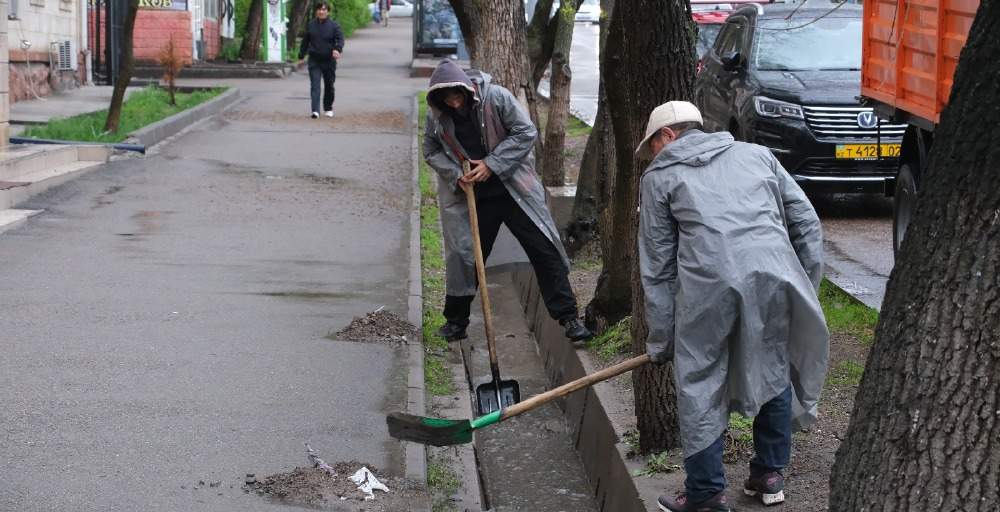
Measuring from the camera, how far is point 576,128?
2098 cm

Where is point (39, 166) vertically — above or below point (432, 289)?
above

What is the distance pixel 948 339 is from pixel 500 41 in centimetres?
986

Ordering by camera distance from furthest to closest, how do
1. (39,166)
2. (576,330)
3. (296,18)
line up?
1. (296,18)
2. (39,166)
3. (576,330)

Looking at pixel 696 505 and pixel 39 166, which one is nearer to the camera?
pixel 696 505

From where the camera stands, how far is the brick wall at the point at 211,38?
3428 cm

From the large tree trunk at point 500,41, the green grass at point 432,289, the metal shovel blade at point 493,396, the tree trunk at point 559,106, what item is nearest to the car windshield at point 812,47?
the tree trunk at point 559,106

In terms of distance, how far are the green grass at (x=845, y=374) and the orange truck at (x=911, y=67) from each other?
1.26 metres

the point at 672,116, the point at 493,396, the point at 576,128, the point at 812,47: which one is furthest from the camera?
the point at 576,128

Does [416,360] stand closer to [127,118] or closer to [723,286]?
[723,286]

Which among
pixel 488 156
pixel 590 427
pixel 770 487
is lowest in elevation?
pixel 590 427

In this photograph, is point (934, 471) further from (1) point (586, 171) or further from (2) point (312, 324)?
(1) point (586, 171)

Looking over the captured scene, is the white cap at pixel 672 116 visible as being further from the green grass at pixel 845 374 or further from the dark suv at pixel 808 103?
the dark suv at pixel 808 103

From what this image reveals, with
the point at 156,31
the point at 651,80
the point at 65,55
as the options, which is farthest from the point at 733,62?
the point at 156,31

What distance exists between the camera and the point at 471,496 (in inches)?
238
